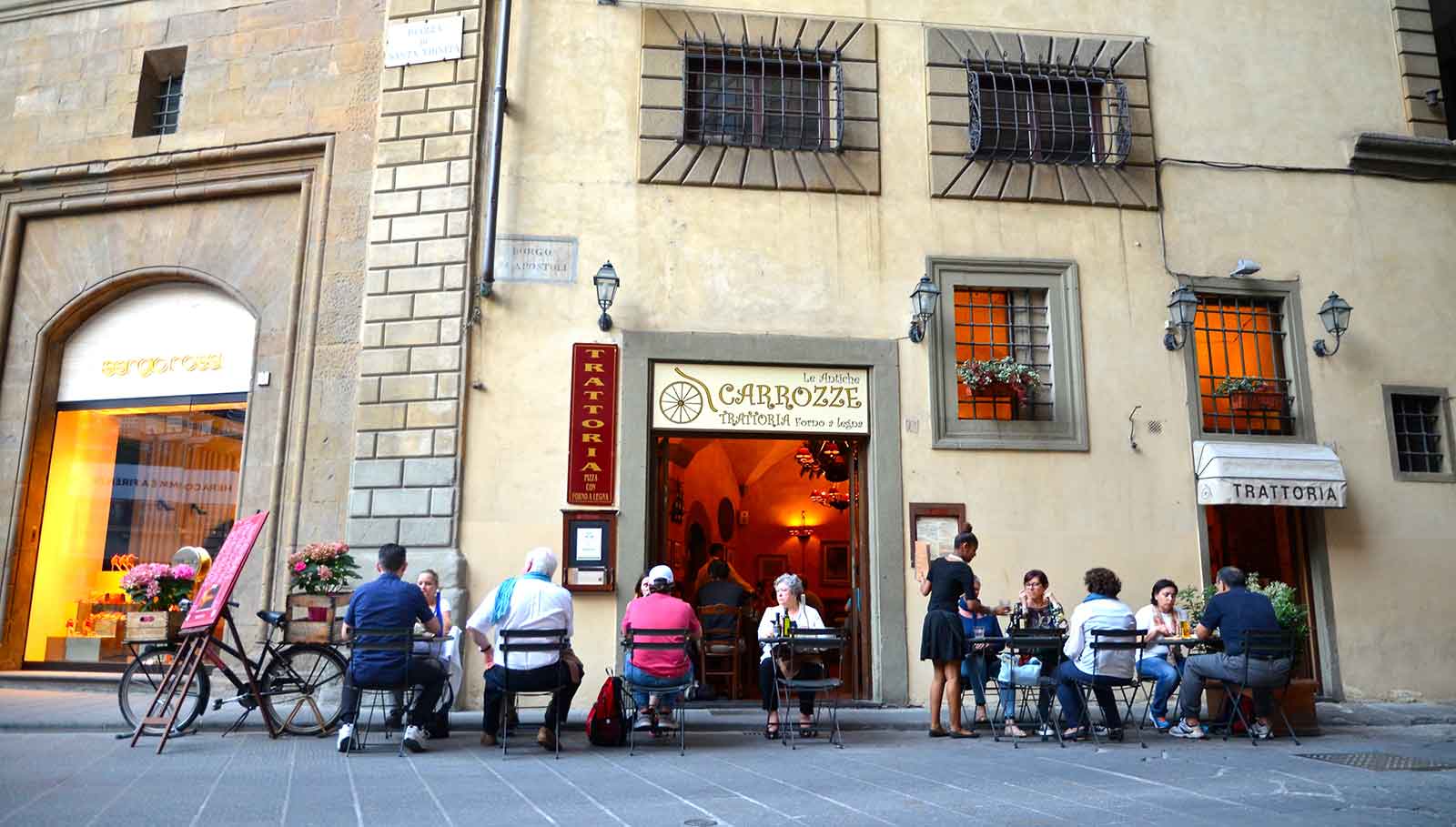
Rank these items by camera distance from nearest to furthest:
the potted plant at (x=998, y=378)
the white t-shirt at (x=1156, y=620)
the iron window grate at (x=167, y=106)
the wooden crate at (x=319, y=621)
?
the wooden crate at (x=319, y=621) → the white t-shirt at (x=1156, y=620) → the potted plant at (x=998, y=378) → the iron window grate at (x=167, y=106)

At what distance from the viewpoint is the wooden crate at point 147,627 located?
26.1 ft

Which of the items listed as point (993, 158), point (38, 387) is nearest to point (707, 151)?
point (993, 158)

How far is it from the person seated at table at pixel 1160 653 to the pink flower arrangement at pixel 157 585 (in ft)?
24.3

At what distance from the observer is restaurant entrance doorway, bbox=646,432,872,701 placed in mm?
12258

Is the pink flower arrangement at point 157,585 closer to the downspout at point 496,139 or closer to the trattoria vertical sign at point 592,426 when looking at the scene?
the trattoria vertical sign at point 592,426

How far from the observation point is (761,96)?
1155 cm

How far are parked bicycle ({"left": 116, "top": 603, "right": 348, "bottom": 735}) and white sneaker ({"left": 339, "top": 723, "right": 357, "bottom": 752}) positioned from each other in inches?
19.6

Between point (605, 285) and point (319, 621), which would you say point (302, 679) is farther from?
point (605, 285)

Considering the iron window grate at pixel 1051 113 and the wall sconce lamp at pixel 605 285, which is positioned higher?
the iron window grate at pixel 1051 113

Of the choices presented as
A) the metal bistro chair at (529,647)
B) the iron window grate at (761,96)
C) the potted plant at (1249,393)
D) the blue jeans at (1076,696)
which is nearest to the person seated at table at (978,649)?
the blue jeans at (1076,696)

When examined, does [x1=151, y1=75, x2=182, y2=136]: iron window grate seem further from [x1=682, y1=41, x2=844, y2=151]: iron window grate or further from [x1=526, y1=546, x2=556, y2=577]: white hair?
[x1=526, y1=546, x2=556, y2=577]: white hair

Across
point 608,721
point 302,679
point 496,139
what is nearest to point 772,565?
point 496,139

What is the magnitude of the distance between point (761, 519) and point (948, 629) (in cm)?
821

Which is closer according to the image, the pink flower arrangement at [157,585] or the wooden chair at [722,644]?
the pink flower arrangement at [157,585]
